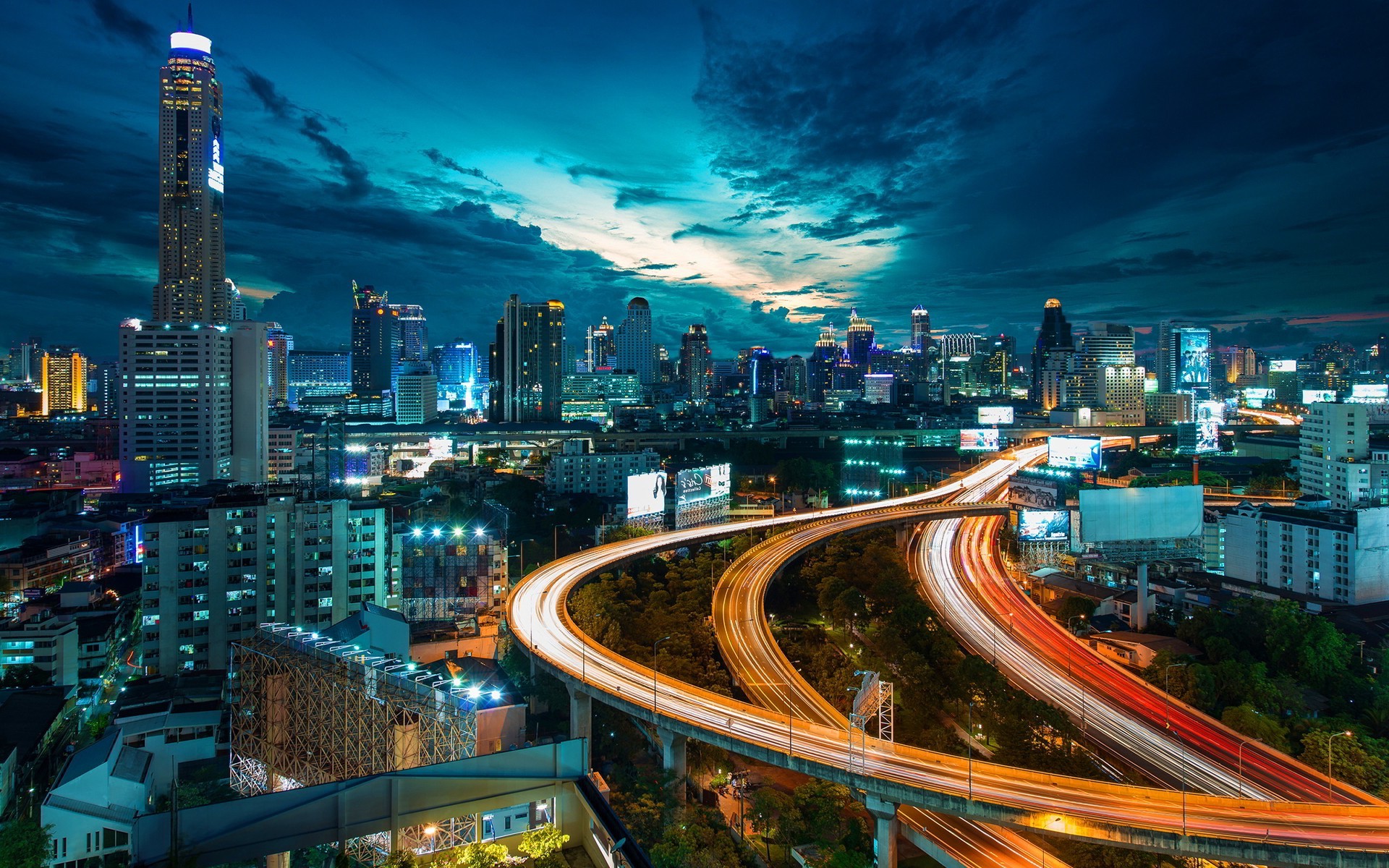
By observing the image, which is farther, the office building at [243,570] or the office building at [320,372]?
the office building at [320,372]

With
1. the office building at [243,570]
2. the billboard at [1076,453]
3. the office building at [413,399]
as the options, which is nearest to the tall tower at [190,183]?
the office building at [413,399]

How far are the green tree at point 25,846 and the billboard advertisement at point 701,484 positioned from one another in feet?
88.4

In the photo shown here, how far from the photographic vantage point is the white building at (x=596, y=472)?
45750 mm

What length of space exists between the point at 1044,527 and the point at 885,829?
822 inches

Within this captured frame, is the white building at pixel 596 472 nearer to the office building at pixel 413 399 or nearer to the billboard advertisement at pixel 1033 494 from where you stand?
the billboard advertisement at pixel 1033 494

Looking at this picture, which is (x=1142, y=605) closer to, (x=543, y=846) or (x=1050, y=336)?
(x=543, y=846)

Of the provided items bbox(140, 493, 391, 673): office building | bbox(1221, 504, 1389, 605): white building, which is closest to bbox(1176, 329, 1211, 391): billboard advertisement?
bbox(1221, 504, 1389, 605): white building

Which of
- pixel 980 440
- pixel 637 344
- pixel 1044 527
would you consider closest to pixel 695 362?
pixel 637 344

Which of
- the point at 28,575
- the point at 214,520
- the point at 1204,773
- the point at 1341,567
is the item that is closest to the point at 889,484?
the point at 1341,567

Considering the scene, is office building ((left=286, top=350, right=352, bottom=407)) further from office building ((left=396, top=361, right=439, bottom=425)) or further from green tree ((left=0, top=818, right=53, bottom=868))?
green tree ((left=0, top=818, right=53, bottom=868))

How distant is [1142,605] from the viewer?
896 inches

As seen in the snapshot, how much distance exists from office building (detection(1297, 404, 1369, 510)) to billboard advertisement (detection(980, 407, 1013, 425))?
3160cm

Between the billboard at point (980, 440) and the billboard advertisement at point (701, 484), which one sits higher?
the billboard at point (980, 440)

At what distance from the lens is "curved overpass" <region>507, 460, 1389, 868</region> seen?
1072cm
